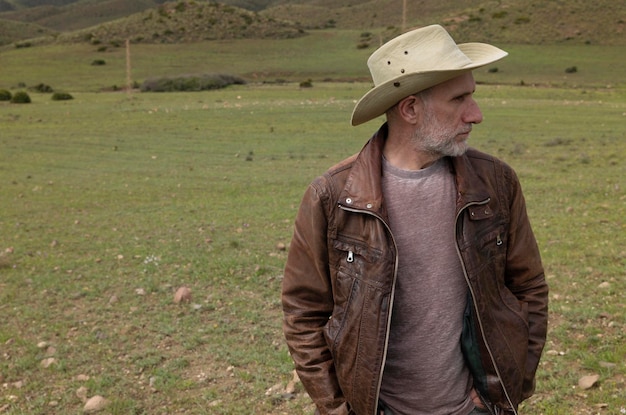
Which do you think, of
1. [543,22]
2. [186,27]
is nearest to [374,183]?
[543,22]

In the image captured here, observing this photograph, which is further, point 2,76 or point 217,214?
point 2,76

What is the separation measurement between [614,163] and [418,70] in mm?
12589

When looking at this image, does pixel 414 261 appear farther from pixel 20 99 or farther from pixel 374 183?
pixel 20 99

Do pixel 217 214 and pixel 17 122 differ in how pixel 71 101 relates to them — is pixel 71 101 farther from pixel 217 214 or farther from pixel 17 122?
pixel 217 214

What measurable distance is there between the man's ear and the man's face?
2 centimetres

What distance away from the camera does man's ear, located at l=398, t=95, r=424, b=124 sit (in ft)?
8.84

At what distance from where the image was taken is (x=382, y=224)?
100 inches

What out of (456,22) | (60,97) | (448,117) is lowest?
(60,97)

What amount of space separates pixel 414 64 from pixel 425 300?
889 millimetres

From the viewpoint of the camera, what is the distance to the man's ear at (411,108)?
8.84 feet

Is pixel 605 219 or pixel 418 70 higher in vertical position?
pixel 418 70

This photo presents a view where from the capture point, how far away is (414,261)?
2.67 metres

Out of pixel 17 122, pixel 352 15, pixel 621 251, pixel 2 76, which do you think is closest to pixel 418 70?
pixel 621 251

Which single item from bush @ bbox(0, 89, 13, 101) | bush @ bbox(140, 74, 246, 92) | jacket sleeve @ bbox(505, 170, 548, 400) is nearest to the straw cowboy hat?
jacket sleeve @ bbox(505, 170, 548, 400)
